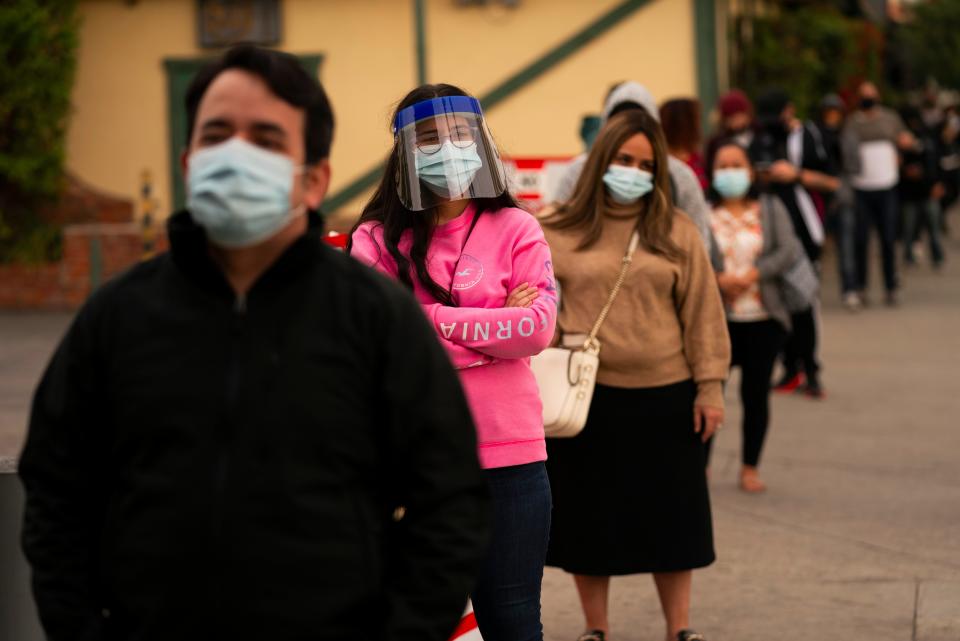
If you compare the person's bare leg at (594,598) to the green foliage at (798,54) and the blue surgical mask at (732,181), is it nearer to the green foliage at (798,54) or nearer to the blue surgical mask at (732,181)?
the blue surgical mask at (732,181)

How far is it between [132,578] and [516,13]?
15.0 m

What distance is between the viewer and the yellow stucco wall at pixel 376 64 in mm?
16875

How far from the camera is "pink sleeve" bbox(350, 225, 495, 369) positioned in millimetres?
3934

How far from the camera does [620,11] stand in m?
16.8

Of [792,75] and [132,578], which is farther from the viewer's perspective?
[792,75]

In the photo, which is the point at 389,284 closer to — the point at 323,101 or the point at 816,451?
the point at 323,101

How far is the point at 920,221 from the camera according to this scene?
20031 millimetres

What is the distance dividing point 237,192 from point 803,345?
8655 millimetres

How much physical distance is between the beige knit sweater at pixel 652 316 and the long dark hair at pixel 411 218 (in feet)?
4.22

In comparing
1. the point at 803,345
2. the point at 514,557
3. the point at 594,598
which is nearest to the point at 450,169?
the point at 514,557

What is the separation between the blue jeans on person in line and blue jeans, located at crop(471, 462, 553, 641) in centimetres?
1547

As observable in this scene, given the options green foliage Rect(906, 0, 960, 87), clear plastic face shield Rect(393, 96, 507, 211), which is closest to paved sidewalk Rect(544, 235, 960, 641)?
clear plastic face shield Rect(393, 96, 507, 211)

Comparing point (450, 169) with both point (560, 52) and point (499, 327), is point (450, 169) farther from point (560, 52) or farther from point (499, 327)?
point (560, 52)

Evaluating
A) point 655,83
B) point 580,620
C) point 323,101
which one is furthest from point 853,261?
point 323,101
